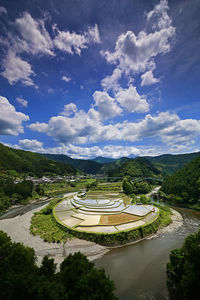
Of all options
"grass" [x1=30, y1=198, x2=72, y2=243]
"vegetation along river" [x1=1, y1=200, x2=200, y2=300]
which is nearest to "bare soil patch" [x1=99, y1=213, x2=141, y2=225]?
"vegetation along river" [x1=1, y1=200, x2=200, y2=300]

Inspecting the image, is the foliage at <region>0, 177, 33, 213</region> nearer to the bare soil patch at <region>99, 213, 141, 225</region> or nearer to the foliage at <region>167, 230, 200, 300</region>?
the bare soil patch at <region>99, 213, 141, 225</region>

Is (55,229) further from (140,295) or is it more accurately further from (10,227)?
(140,295)

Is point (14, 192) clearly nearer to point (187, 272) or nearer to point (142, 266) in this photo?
point (142, 266)

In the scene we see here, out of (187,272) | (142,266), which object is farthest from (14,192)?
(187,272)

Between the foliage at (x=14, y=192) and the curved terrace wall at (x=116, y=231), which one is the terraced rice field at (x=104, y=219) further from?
the foliage at (x=14, y=192)

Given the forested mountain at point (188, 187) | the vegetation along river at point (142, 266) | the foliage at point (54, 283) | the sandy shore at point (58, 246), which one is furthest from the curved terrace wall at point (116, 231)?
the forested mountain at point (188, 187)

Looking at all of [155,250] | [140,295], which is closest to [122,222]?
[155,250]

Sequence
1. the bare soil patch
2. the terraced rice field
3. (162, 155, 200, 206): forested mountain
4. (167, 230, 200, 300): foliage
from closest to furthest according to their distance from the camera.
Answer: (167, 230, 200, 300): foliage, the terraced rice field, the bare soil patch, (162, 155, 200, 206): forested mountain
